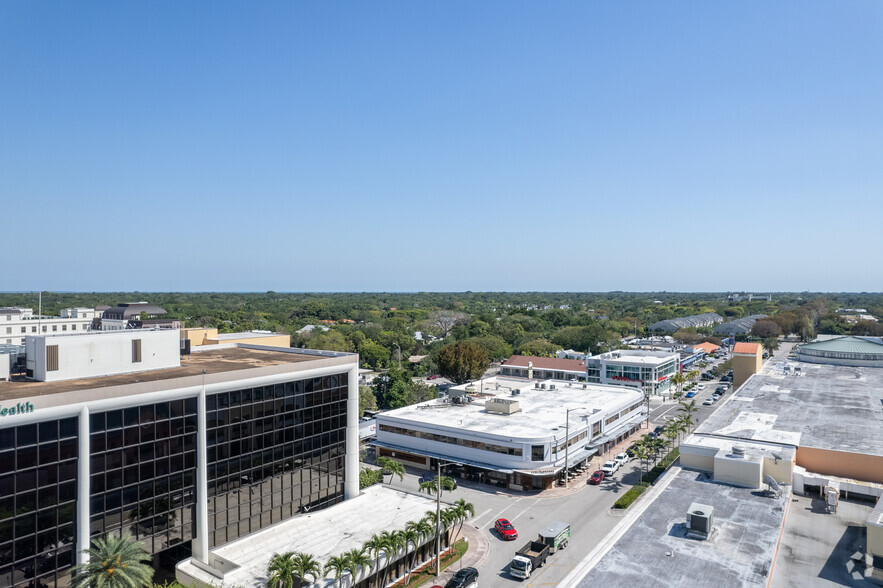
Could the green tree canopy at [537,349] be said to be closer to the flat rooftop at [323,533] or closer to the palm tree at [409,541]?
the flat rooftop at [323,533]

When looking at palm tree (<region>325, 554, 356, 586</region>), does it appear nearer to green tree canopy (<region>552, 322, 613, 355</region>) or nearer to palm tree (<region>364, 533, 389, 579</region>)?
palm tree (<region>364, 533, 389, 579</region>)

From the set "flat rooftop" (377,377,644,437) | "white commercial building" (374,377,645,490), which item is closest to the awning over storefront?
"white commercial building" (374,377,645,490)

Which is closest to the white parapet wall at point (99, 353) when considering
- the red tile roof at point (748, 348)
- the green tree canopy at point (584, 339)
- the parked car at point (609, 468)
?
the parked car at point (609, 468)

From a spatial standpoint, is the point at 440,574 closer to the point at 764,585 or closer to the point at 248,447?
the point at 248,447

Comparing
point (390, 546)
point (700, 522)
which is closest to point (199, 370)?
point (390, 546)

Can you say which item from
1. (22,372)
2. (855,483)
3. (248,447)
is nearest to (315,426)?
(248,447)
